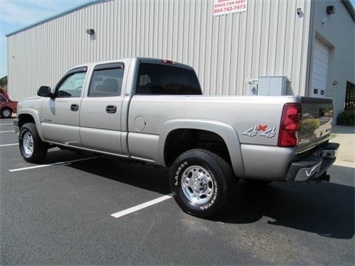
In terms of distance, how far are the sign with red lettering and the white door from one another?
12.1 ft

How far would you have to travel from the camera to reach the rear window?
4980 millimetres

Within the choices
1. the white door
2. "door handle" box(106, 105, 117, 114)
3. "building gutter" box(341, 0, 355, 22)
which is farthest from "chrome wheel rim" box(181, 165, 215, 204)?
"building gutter" box(341, 0, 355, 22)

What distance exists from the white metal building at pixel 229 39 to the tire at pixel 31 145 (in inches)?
285

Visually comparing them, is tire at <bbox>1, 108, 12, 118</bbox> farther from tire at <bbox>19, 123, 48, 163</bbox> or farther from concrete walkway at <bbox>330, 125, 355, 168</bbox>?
concrete walkway at <bbox>330, 125, 355, 168</bbox>

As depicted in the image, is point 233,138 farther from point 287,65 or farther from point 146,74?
point 287,65

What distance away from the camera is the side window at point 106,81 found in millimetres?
5023

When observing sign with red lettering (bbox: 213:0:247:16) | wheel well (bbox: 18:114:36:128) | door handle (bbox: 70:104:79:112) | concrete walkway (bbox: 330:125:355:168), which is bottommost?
concrete walkway (bbox: 330:125:355:168)

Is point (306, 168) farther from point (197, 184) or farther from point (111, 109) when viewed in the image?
point (111, 109)

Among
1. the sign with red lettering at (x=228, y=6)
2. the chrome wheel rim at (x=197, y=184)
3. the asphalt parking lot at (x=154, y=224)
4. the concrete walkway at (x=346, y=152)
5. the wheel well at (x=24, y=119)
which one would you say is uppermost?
the sign with red lettering at (x=228, y=6)

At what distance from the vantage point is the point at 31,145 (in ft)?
22.1

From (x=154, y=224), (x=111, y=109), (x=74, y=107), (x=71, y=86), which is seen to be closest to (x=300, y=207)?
(x=154, y=224)

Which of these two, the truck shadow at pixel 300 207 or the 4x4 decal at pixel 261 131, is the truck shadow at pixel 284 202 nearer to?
the truck shadow at pixel 300 207

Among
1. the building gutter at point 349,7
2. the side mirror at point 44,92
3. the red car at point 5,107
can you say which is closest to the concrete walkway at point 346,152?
the side mirror at point 44,92

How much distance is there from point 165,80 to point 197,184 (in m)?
1.98
